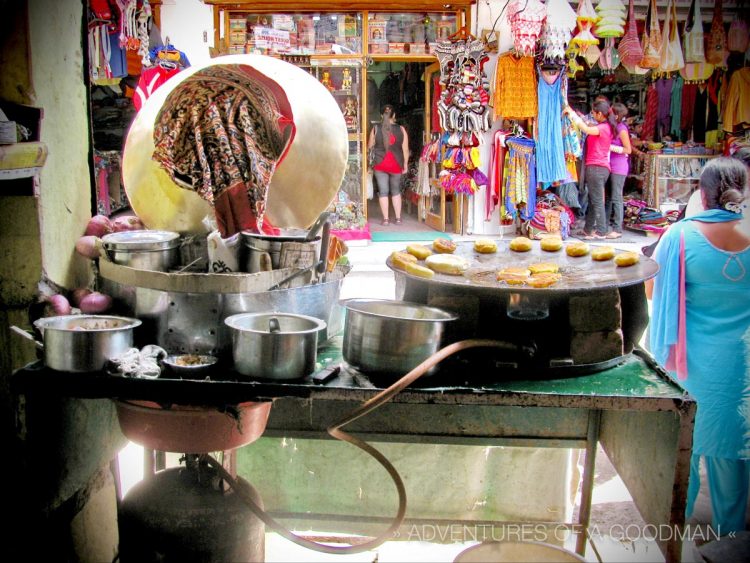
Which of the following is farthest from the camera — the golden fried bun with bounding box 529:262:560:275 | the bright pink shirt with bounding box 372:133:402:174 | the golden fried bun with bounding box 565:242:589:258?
the bright pink shirt with bounding box 372:133:402:174

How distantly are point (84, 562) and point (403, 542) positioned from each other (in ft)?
4.92

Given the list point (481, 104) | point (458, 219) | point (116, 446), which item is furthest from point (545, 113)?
point (116, 446)

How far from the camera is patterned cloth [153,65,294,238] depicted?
8.62ft

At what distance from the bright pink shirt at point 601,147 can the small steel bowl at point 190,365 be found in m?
8.33

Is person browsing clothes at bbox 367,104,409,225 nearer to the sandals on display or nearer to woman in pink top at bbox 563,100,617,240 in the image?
woman in pink top at bbox 563,100,617,240

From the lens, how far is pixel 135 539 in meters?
2.32

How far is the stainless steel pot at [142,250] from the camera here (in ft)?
7.70

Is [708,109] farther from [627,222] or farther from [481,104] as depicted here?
[481,104]

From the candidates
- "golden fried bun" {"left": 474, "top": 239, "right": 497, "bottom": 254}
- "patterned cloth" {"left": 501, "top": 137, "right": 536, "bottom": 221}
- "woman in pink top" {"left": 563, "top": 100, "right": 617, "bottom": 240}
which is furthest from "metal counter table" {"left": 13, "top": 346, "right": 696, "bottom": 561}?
"woman in pink top" {"left": 563, "top": 100, "right": 617, "bottom": 240}

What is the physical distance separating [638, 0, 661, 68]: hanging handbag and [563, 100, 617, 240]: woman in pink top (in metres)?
0.80

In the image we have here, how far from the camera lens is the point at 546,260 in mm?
2896

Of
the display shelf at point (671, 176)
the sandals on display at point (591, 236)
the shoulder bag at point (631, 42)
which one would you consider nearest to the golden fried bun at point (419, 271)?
the sandals on display at point (591, 236)

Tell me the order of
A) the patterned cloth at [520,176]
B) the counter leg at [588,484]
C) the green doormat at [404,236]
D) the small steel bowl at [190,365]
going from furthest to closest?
the green doormat at [404,236] → the patterned cloth at [520,176] → the counter leg at [588,484] → the small steel bowl at [190,365]

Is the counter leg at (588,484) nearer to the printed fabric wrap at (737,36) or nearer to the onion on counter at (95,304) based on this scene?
the onion on counter at (95,304)
